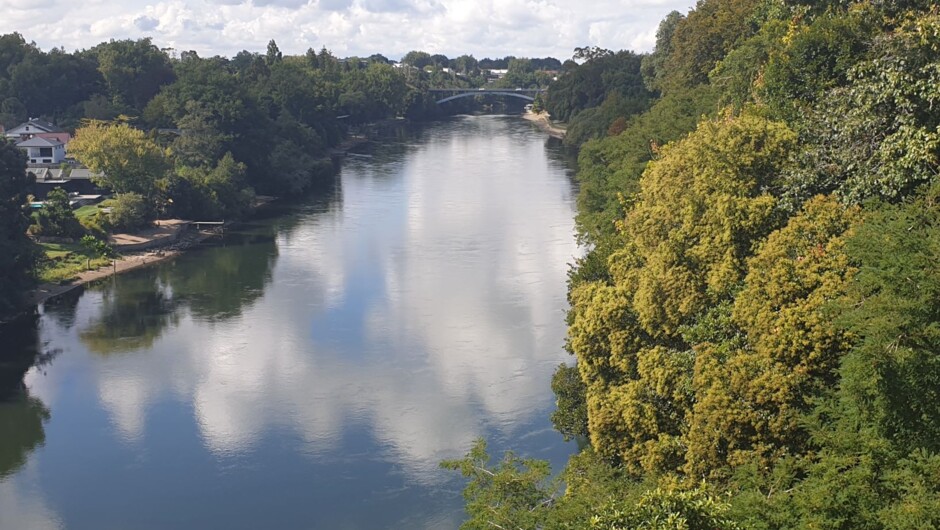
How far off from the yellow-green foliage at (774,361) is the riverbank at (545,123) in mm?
86800

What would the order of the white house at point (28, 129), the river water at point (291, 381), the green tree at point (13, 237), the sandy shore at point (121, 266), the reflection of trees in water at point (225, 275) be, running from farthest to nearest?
1. the white house at point (28, 129)
2. the sandy shore at point (121, 266)
3. the reflection of trees in water at point (225, 275)
4. the green tree at point (13, 237)
5. the river water at point (291, 381)

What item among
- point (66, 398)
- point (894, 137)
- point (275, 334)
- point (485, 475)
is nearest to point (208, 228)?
point (275, 334)

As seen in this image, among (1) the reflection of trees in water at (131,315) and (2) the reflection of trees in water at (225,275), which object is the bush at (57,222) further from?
(2) the reflection of trees in water at (225,275)

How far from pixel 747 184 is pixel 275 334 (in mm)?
22282

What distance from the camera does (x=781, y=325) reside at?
61.7ft

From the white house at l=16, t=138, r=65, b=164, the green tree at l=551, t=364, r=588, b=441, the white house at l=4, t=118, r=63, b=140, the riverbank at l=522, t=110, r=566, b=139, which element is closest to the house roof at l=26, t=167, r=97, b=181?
the white house at l=16, t=138, r=65, b=164

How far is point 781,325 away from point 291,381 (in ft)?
64.8

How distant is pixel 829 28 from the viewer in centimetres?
2584

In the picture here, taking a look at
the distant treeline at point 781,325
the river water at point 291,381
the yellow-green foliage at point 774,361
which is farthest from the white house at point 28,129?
the yellow-green foliage at point 774,361

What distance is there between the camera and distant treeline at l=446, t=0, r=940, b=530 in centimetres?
1582

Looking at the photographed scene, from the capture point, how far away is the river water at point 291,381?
87.6 feet

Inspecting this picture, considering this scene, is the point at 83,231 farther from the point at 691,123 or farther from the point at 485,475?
the point at 485,475

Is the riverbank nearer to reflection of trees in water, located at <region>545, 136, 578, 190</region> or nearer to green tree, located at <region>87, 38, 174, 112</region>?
reflection of trees in water, located at <region>545, 136, 578, 190</region>

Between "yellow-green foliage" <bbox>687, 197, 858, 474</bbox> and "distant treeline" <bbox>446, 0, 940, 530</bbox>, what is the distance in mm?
38
